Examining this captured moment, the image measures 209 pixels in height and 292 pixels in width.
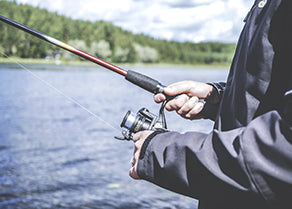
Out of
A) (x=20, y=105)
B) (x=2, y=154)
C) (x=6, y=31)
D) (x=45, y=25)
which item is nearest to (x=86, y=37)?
(x=45, y=25)

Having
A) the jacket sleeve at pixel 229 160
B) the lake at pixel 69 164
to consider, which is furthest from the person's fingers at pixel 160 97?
the lake at pixel 69 164

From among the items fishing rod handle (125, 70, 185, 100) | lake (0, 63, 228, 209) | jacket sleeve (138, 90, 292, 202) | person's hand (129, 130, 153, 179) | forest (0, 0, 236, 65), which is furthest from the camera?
forest (0, 0, 236, 65)

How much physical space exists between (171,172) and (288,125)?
1.65 ft

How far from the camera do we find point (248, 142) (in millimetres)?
1200

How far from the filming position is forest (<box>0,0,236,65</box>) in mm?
61562

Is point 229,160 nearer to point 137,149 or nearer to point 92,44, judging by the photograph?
point 137,149

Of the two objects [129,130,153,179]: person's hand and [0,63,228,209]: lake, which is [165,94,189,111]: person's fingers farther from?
[0,63,228,209]: lake

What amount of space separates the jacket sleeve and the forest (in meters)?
25.1

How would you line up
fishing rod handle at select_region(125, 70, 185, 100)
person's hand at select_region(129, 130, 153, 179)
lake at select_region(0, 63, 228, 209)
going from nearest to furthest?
person's hand at select_region(129, 130, 153, 179) → fishing rod handle at select_region(125, 70, 185, 100) → lake at select_region(0, 63, 228, 209)

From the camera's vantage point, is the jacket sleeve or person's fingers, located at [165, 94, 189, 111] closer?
the jacket sleeve

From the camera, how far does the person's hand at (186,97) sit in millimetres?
2072

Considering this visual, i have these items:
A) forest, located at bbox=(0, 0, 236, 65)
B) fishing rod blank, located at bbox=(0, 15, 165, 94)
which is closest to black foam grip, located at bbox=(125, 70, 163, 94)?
fishing rod blank, located at bbox=(0, 15, 165, 94)

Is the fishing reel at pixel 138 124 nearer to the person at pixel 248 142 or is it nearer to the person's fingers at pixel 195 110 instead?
the person's fingers at pixel 195 110

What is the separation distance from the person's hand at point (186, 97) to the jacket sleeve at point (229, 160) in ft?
1.99
